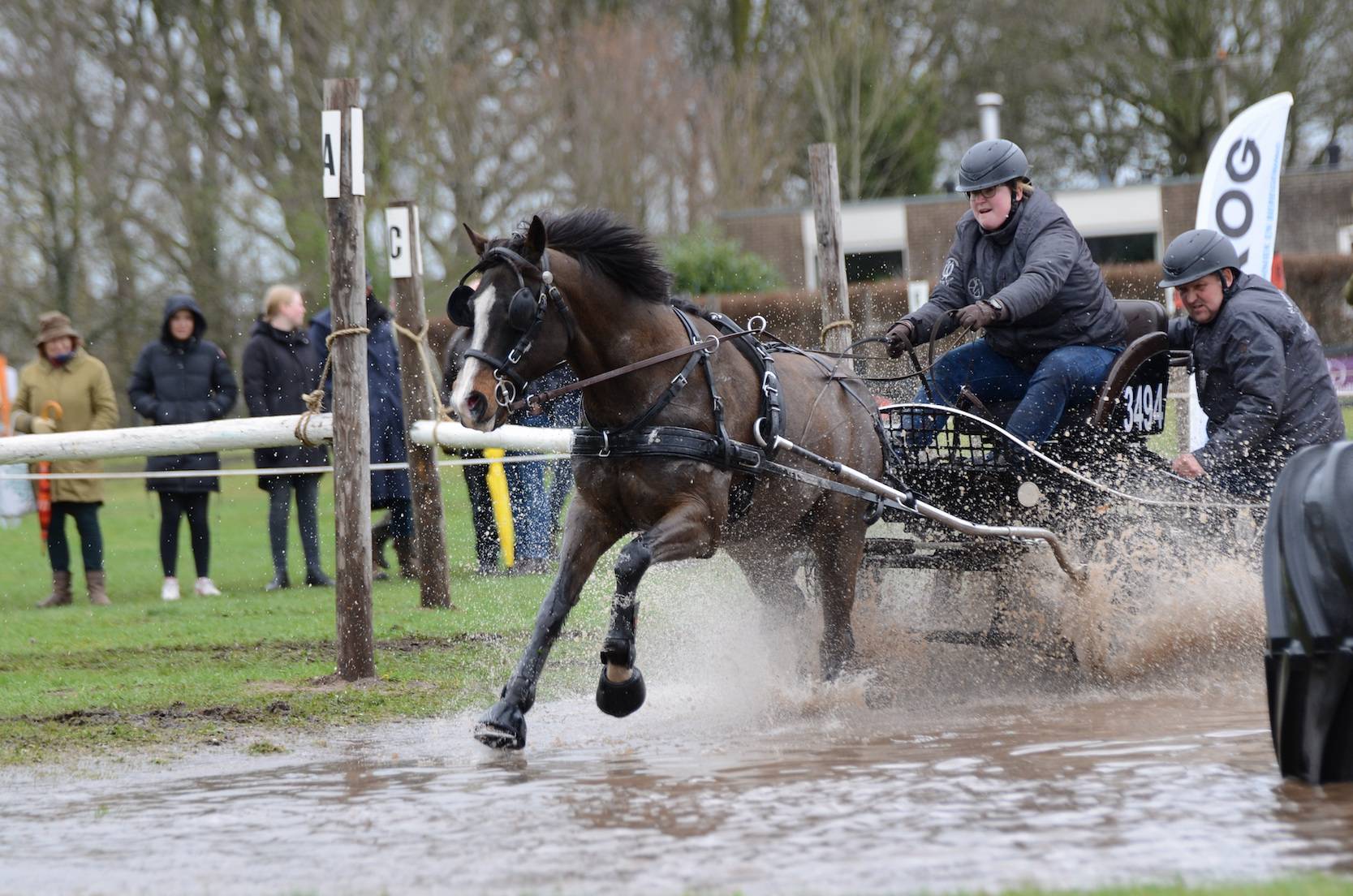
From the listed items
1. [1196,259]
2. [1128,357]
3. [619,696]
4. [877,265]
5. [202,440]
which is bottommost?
[619,696]

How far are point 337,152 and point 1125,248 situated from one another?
88.4 feet

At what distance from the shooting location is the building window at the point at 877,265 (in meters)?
33.8

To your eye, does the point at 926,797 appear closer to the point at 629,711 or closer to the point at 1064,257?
the point at 629,711

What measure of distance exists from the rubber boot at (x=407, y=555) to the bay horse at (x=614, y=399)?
5.87 metres

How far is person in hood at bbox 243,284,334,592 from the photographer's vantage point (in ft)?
39.6

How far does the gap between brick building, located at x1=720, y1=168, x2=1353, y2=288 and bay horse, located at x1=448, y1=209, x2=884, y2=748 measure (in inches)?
955

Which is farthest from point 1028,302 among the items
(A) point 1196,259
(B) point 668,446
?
(B) point 668,446

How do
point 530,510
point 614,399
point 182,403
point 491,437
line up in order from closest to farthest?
point 614,399 → point 491,437 → point 530,510 → point 182,403

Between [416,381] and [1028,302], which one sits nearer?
[1028,302]

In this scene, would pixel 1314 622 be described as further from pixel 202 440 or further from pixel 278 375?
pixel 278 375

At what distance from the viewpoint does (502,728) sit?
616 cm

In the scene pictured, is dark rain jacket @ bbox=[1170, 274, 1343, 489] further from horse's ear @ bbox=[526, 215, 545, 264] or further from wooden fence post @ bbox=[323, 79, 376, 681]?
wooden fence post @ bbox=[323, 79, 376, 681]

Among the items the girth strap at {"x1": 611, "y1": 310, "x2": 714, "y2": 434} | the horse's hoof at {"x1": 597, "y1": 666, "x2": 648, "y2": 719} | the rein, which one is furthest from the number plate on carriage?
the horse's hoof at {"x1": 597, "y1": 666, "x2": 648, "y2": 719}

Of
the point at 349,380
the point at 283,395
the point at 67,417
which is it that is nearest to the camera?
the point at 349,380
